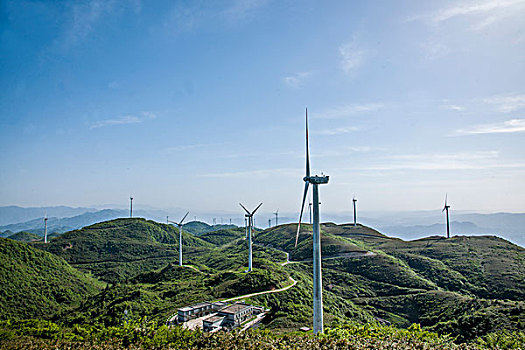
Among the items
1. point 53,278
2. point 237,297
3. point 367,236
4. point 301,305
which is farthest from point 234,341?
point 367,236

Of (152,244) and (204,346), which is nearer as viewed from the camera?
(204,346)

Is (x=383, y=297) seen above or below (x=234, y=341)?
below

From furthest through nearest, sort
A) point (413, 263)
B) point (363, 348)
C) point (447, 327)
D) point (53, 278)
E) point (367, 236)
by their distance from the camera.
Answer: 1. point (367, 236)
2. point (413, 263)
3. point (53, 278)
4. point (447, 327)
5. point (363, 348)

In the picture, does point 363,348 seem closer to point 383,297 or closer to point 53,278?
point 383,297

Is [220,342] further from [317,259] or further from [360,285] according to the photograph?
[360,285]

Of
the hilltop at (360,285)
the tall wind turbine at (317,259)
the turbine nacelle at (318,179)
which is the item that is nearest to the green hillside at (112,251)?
the hilltop at (360,285)

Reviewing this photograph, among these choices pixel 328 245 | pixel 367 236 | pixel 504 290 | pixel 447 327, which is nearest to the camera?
pixel 447 327

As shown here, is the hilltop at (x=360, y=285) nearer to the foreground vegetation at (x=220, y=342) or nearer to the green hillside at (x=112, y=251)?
the green hillside at (x=112, y=251)
